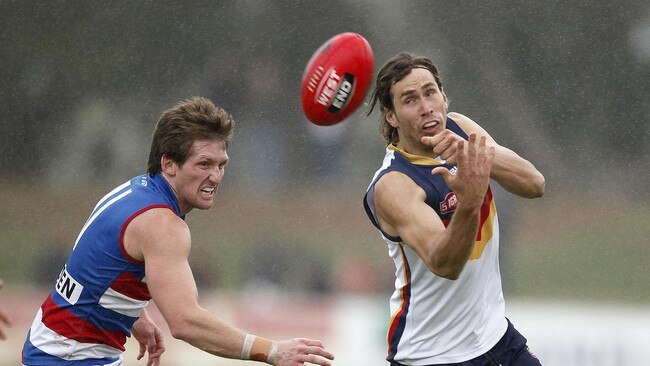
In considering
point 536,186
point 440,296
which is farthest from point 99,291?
point 536,186

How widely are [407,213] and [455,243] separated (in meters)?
0.33

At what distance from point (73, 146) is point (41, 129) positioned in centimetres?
27

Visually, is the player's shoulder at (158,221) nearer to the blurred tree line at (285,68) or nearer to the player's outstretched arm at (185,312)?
the player's outstretched arm at (185,312)

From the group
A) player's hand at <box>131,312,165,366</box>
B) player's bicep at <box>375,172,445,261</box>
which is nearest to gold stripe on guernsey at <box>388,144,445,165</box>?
player's bicep at <box>375,172,445,261</box>

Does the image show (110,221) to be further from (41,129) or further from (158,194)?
(41,129)

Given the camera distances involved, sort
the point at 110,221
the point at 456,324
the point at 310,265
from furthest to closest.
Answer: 1. the point at 310,265
2. the point at 456,324
3. the point at 110,221

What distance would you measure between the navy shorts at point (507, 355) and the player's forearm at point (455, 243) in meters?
0.51

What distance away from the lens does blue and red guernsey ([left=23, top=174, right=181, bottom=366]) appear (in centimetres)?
353

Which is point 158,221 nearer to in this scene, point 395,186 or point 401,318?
point 395,186

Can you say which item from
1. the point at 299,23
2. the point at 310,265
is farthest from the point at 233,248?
the point at 299,23

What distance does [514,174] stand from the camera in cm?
385

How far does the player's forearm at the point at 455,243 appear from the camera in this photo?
10.6 ft

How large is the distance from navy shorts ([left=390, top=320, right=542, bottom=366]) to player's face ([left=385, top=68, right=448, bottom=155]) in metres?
0.75

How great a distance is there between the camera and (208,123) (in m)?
3.72
